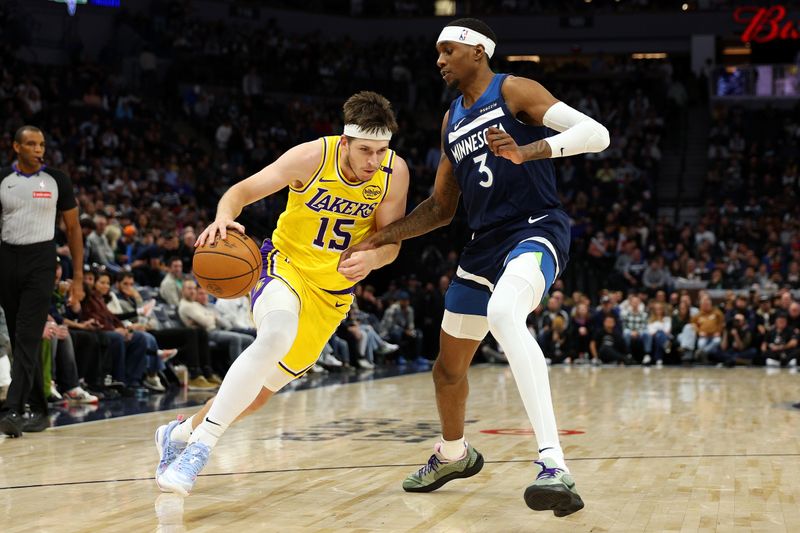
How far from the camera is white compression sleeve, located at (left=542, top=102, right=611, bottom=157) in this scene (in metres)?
4.05

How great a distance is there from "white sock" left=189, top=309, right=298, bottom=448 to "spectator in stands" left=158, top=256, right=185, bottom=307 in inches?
283

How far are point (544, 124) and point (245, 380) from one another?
160 centimetres

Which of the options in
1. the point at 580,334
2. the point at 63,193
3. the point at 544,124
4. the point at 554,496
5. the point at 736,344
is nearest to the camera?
the point at 554,496

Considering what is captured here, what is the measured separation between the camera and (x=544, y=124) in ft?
14.0

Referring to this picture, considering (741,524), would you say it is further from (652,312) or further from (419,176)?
(419,176)

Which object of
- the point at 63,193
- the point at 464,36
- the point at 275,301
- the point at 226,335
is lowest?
→ the point at 226,335

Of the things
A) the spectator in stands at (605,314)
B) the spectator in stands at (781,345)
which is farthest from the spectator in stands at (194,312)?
the spectator in stands at (781,345)

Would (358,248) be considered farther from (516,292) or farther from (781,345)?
(781,345)

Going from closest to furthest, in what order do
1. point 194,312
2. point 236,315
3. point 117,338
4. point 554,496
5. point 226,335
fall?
point 554,496 < point 117,338 < point 194,312 < point 226,335 < point 236,315

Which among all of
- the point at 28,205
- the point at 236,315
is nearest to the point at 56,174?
the point at 28,205

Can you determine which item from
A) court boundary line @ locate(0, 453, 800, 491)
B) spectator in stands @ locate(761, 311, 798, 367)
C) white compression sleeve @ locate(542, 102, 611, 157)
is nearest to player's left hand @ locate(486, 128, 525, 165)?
white compression sleeve @ locate(542, 102, 611, 157)

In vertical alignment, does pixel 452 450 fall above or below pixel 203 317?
above

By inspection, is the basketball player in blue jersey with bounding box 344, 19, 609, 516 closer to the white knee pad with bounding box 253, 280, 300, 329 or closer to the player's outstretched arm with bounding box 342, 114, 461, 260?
the player's outstretched arm with bounding box 342, 114, 461, 260

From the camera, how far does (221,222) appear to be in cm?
446
